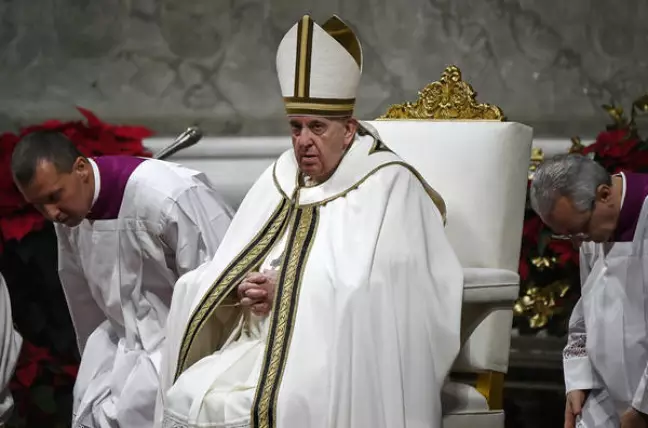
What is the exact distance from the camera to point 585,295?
3.70 metres

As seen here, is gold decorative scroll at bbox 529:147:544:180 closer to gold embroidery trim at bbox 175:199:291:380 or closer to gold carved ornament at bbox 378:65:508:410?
gold carved ornament at bbox 378:65:508:410

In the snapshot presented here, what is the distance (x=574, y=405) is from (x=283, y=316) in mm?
919

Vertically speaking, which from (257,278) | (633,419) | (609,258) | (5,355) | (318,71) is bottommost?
(5,355)

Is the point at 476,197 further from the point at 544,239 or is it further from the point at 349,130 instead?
the point at 544,239

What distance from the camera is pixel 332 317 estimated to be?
3.37 m

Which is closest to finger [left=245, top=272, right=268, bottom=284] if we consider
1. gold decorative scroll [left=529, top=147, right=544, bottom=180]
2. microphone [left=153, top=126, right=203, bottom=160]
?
microphone [left=153, top=126, right=203, bottom=160]

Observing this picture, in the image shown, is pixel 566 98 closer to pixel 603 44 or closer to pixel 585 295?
pixel 603 44

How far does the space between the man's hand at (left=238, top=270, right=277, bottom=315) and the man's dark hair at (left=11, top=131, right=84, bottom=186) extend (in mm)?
878

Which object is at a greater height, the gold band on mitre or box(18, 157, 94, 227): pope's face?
the gold band on mitre

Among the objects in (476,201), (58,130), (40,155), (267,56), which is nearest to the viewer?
(476,201)

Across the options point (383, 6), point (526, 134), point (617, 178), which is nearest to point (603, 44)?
point (383, 6)

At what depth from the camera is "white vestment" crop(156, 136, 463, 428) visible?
328 cm

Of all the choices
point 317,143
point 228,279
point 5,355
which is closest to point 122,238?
point 5,355

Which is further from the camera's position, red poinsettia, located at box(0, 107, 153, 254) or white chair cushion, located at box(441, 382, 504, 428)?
red poinsettia, located at box(0, 107, 153, 254)
